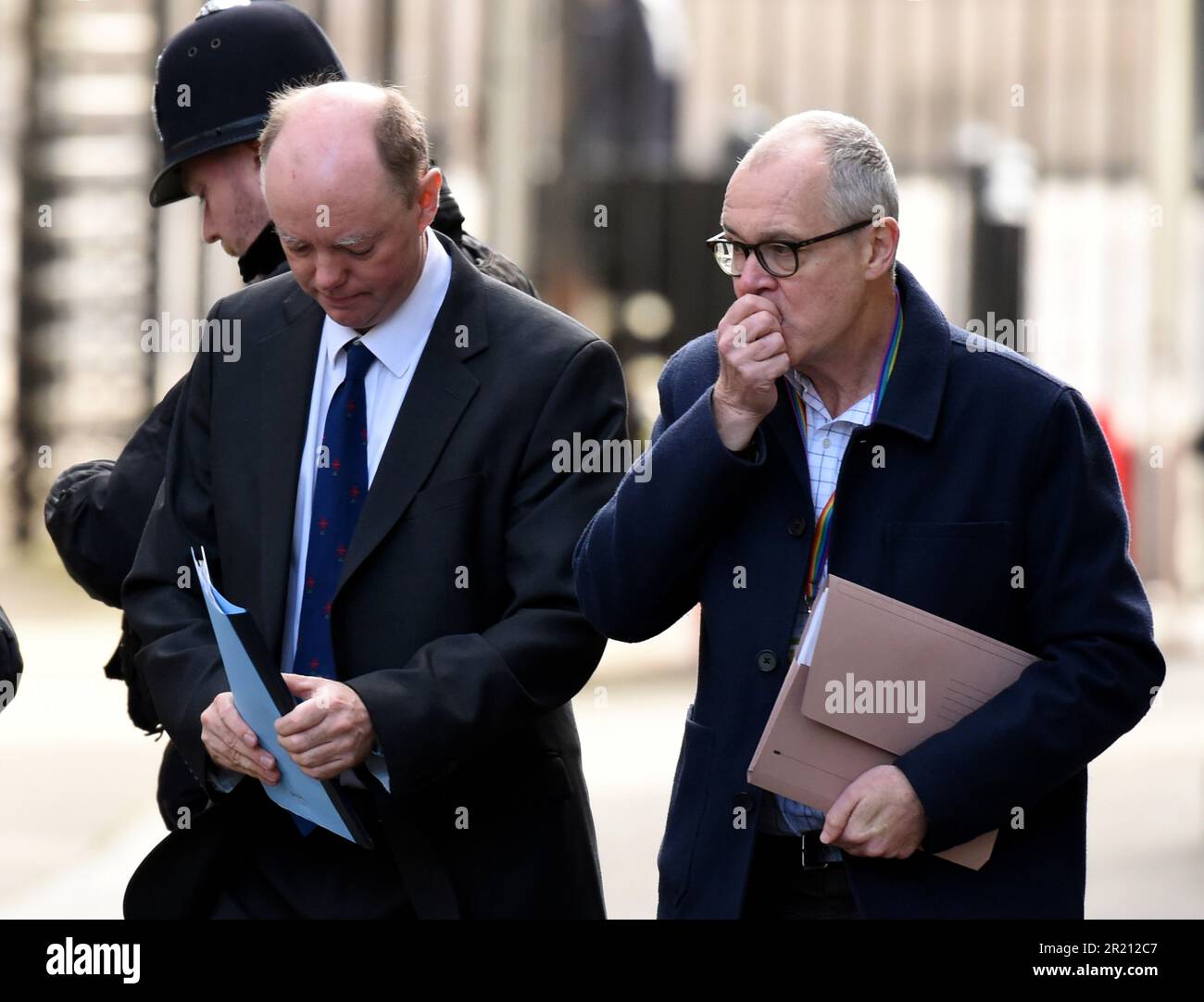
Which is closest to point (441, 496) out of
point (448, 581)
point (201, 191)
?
point (448, 581)

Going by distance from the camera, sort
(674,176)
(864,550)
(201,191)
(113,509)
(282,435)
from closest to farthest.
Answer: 1. (864,550)
2. (282,435)
3. (113,509)
4. (201,191)
5. (674,176)

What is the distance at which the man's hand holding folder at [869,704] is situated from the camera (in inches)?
102

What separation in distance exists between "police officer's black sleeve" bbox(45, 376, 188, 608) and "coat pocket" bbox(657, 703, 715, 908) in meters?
1.01

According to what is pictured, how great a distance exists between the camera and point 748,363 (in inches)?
104

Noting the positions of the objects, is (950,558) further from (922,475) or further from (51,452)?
(51,452)

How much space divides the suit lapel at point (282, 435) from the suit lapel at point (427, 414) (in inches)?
4.0

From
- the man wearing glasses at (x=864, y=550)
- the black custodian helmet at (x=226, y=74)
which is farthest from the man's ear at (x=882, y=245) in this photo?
the black custodian helmet at (x=226, y=74)

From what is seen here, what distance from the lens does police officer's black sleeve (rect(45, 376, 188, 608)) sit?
10.8 ft

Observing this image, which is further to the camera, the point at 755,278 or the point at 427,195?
the point at 427,195

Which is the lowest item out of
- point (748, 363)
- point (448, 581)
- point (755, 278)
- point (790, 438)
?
point (448, 581)

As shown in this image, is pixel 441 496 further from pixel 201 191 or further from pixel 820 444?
pixel 201 191

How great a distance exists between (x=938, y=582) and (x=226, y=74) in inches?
58.6

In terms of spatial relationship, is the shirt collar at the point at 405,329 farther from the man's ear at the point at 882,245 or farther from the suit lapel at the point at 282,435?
the man's ear at the point at 882,245
